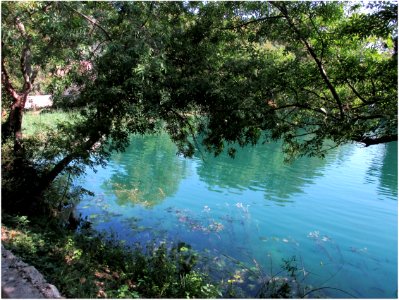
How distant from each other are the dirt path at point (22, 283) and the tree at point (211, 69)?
2542 mm

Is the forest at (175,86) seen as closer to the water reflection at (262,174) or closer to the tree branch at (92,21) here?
the tree branch at (92,21)

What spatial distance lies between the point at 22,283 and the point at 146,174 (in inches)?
416

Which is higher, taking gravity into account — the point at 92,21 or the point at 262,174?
the point at 92,21

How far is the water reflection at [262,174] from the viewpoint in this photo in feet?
43.5

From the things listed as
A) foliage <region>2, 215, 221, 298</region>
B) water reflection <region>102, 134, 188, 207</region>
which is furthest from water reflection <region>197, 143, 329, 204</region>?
foliage <region>2, 215, 221, 298</region>

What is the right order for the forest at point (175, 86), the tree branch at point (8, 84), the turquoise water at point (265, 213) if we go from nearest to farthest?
the forest at point (175, 86)
the tree branch at point (8, 84)
the turquoise water at point (265, 213)

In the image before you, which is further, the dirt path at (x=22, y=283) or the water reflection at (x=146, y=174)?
the water reflection at (x=146, y=174)

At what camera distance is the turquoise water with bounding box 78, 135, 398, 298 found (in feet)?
24.3

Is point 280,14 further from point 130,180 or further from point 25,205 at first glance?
point 130,180

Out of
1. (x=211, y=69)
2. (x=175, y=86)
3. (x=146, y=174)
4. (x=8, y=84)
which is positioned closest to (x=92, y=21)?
(x=175, y=86)

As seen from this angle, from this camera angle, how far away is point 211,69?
6.18 metres

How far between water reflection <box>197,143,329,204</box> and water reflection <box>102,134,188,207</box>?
1.29 m

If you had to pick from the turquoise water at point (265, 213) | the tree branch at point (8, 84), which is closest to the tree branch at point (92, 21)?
the tree branch at point (8, 84)

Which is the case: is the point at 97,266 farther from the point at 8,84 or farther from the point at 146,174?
the point at 146,174
